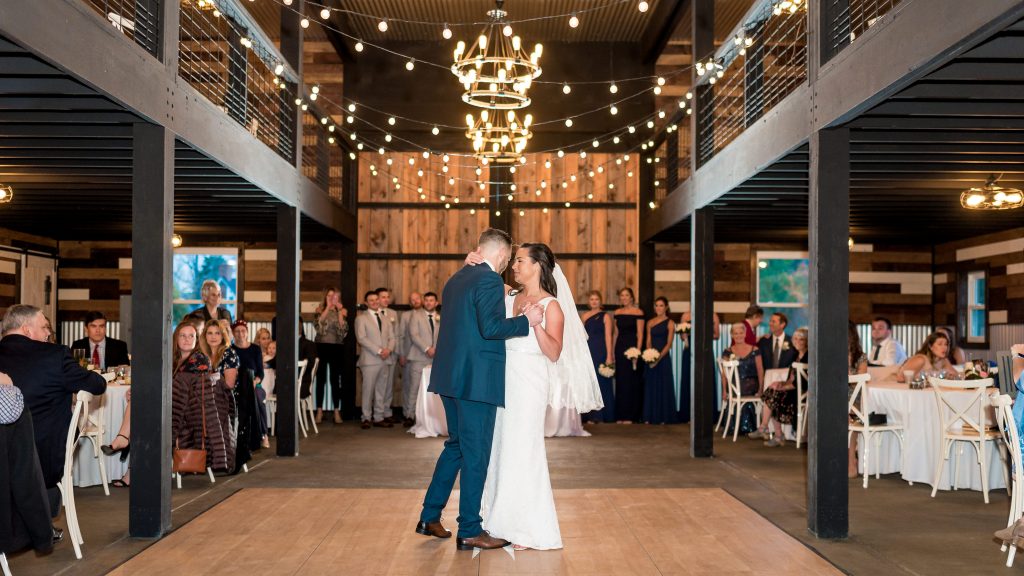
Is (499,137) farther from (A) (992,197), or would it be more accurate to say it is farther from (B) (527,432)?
(B) (527,432)

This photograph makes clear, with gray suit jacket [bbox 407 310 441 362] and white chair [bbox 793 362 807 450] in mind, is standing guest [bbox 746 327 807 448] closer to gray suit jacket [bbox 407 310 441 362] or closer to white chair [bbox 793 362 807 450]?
white chair [bbox 793 362 807 450]

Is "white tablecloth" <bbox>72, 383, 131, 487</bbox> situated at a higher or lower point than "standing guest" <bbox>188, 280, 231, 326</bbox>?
lower

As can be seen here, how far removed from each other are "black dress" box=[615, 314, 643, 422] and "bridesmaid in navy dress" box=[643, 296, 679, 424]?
15 cm

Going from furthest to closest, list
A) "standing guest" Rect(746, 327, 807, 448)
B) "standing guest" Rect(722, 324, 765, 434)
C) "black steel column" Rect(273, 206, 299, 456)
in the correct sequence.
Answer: "standing guest" Rect(722, 324, 765, 434) < "standing guest" Rect(746, 327, 807, 448) < "black steel column" Rect(273, 206, 299, 456)

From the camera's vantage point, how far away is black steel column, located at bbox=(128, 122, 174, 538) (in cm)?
604

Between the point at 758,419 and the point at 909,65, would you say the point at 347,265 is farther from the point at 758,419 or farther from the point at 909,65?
the point at 909,65

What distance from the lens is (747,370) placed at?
1175 centimetres

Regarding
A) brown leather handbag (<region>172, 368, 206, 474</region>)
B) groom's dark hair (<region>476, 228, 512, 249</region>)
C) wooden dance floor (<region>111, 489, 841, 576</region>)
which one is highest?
groom's dark hair (<region>476, 228, 512, 249</region>)

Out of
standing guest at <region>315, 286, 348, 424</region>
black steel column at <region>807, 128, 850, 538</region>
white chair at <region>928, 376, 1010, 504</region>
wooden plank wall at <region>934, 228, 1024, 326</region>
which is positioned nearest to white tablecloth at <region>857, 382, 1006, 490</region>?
white chair at <region>928, 376, 1010, 504</region>

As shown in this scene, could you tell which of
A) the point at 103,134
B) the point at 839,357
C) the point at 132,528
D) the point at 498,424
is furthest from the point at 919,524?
the point at 103,134

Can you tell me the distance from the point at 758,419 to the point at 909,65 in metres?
7.62

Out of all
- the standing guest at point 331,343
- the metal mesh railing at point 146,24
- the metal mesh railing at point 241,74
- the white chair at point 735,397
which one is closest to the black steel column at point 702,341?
the white chair at point 735,397

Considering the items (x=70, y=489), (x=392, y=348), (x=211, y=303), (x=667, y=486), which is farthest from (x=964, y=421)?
(x=211, y=303)

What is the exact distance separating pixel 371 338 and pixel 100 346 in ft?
11.9
